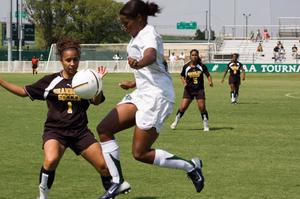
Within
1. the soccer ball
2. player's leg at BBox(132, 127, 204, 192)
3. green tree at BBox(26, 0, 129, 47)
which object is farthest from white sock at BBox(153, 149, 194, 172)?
green tree at BBox(26, 0, 129, 47)

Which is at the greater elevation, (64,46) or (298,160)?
(64,46)

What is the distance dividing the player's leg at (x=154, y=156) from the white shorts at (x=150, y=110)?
0.07 m

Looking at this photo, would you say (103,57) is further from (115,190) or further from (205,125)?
(115,190)

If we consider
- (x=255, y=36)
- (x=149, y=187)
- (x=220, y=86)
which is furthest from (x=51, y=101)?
(x=255, y=36)

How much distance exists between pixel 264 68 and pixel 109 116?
195ft

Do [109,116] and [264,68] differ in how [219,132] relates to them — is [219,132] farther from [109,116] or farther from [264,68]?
[264,68]

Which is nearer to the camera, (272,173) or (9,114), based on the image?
(272,173)

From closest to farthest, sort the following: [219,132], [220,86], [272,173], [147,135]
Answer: [147,135] < [272,173] < [219,132] < [220,86]

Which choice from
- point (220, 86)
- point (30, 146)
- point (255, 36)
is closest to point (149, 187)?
point (30, 146)

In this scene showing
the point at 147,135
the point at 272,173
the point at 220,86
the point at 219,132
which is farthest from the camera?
the point at 220,86

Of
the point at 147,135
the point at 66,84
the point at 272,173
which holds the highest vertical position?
the point at 66,84

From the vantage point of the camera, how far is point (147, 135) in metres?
8.25

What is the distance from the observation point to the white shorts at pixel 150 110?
8.21m

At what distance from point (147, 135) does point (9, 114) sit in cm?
1470
